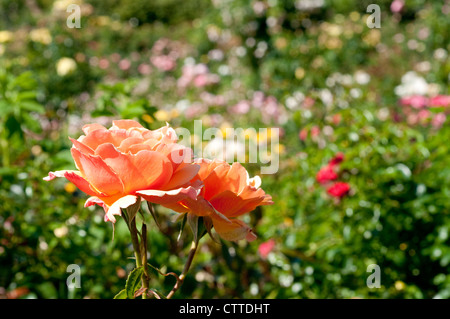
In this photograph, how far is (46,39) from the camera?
515cm

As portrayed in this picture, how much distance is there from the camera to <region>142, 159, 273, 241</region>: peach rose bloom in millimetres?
684

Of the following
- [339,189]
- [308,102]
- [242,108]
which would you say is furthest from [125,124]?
[242,108]

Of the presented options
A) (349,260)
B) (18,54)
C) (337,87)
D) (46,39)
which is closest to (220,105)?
(337,87)

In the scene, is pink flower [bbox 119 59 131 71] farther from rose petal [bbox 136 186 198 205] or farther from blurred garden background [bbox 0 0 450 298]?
rose petal [bbox 136 186 198 205]

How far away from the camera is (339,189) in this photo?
1.71 metres

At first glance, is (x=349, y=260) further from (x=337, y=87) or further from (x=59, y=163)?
(x=337, y=87)

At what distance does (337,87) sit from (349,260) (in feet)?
10.7

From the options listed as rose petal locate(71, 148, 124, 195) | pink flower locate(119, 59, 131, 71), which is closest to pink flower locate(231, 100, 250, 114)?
pink flower locate(119, 59, 131, 71)

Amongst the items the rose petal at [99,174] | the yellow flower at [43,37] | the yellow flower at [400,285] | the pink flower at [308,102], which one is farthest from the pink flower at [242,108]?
the rose petal at [99,174]

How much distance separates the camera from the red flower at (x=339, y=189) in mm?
1714

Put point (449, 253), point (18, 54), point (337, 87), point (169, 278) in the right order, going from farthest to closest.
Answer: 1. point (18, 54)
2. point (337, 87)
3. point (449, 253)
4. point (169, 278)

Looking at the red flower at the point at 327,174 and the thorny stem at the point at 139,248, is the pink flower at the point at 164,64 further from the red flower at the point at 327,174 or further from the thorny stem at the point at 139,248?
the thorny stem at the point at 139,248

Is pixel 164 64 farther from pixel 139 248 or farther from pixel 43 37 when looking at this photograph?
pixel 139 248

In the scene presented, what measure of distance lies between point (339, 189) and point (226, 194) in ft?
3.65
